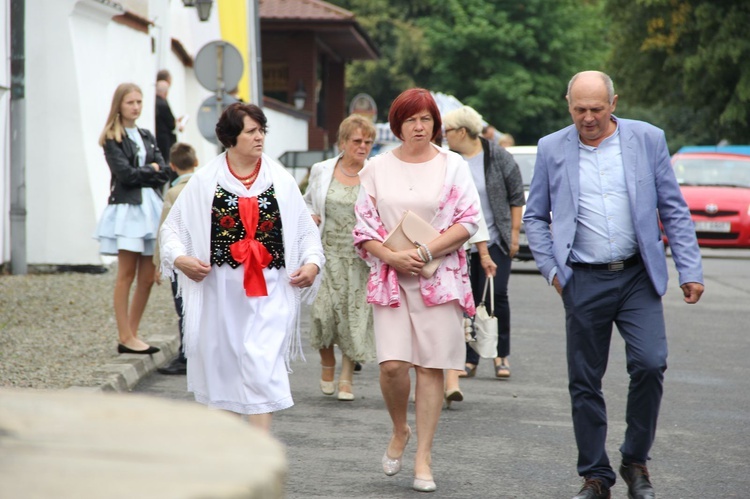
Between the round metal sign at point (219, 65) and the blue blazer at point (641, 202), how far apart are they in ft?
34.7

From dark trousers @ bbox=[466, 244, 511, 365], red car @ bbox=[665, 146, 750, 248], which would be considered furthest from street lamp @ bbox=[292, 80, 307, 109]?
dark trousers @ bbox=[466, 244, 511, 365]

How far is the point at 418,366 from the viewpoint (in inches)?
245

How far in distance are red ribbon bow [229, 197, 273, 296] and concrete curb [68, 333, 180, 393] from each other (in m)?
2.14

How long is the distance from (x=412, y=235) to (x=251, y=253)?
0.78 meters

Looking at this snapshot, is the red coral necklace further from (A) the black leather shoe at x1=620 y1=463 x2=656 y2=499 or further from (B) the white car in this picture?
(B) the white car

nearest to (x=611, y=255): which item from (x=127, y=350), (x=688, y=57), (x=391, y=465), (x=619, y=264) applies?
(x=619, y=264)

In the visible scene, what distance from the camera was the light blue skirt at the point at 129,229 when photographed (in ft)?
30.7

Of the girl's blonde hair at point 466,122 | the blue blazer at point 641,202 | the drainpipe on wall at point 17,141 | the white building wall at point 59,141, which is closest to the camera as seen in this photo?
the blue blazer at point 641,202

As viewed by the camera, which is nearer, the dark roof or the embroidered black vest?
the embroidered black vest

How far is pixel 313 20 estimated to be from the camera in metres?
38.5

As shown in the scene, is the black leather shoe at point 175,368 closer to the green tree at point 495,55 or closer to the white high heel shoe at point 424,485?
the white high heel shoe at point 424,485

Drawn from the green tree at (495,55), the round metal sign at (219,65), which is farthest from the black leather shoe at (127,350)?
the green tree at (495,55)

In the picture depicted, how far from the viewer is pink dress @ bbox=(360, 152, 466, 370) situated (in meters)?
6.22

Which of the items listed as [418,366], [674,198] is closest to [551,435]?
[418,366]
